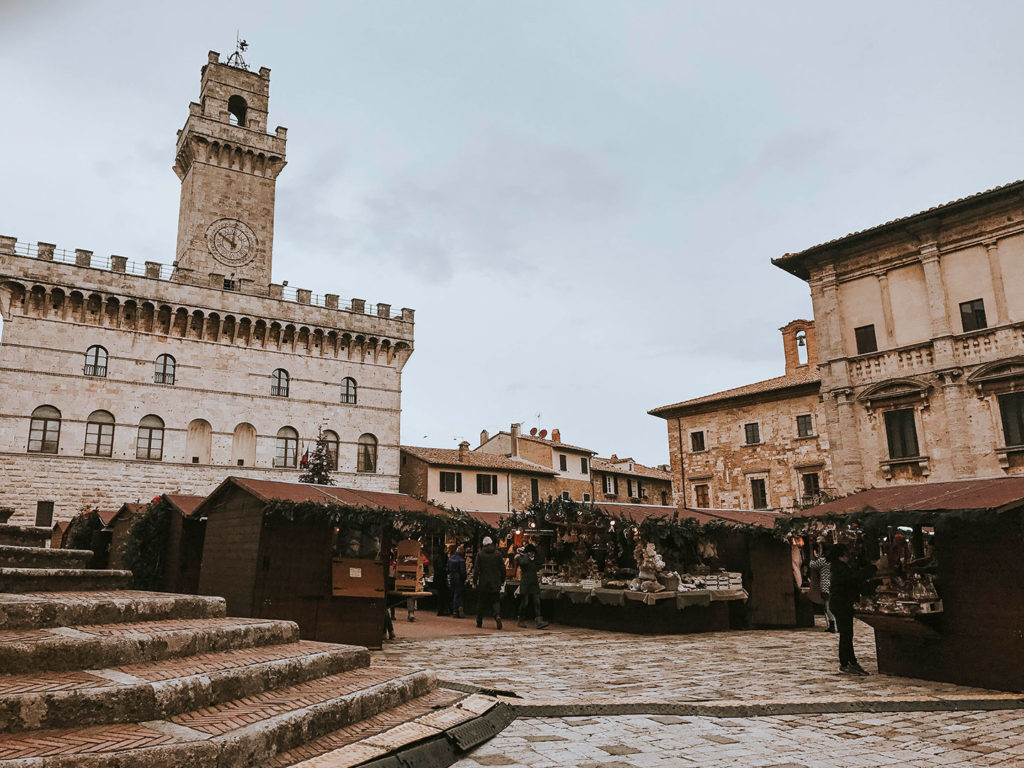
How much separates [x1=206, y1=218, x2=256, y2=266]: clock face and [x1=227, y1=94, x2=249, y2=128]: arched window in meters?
6.21

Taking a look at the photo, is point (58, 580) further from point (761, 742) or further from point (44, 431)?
point (44, 431)

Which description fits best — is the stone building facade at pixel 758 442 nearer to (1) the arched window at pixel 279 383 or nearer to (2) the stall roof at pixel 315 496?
(1) the arched window at pixel 279 383

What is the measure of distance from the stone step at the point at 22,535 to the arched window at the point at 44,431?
73.8 feet

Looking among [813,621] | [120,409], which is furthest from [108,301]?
[813,621]

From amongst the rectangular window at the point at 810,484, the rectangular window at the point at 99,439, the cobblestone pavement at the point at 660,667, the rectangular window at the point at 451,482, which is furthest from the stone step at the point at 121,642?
the rectangular window at the point at 451,482

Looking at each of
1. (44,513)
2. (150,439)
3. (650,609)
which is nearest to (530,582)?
(650,609)

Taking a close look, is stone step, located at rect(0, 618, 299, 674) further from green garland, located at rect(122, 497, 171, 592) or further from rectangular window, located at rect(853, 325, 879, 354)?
rectangular window, located at rect(853, 325, 879, 354)

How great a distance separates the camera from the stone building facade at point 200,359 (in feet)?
90.7

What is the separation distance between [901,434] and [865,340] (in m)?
3.20

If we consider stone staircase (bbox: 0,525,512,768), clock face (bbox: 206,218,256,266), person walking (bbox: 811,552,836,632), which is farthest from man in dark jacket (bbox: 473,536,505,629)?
clock face (bbox: 206,218,256,266)

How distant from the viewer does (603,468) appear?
42.8 meters

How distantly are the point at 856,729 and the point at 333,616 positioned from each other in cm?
742

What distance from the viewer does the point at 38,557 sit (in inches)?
256

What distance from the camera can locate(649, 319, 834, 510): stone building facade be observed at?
27.1 m
